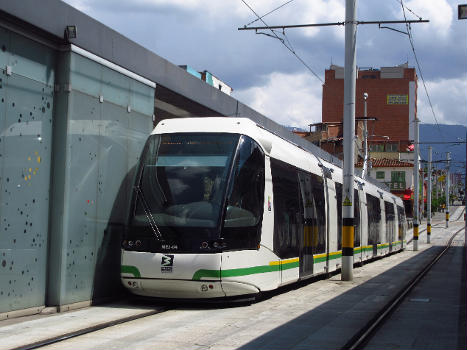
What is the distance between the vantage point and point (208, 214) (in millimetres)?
10828

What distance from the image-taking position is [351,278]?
17703 millimetres

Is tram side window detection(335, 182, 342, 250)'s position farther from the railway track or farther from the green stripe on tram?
the green stripe on tram

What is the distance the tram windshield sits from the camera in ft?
35.4

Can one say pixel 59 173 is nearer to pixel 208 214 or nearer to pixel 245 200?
pixel 208 214

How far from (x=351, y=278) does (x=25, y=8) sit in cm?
1117

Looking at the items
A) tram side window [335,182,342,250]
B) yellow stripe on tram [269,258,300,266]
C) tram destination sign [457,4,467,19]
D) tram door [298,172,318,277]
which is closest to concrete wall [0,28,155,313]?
yellow stripe on tram [269,258,300,266]

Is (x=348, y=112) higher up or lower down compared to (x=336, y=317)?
higher up

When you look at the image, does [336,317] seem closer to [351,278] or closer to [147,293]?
[147,293]

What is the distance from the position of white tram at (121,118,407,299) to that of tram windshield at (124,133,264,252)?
2 cm

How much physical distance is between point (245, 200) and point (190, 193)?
0.91 meters

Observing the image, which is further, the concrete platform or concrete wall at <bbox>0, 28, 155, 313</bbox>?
concrete wall at <bbox>0, 28, 155, 313</bbox>

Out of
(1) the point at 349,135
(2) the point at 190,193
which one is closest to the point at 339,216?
(1) the point at 349,135

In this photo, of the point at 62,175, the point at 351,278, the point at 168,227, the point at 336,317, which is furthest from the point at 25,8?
the point at 351,278

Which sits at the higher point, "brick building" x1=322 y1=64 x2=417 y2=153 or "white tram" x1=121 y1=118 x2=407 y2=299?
"brick building" x1=322 y1=64 x2=417 y2=153
